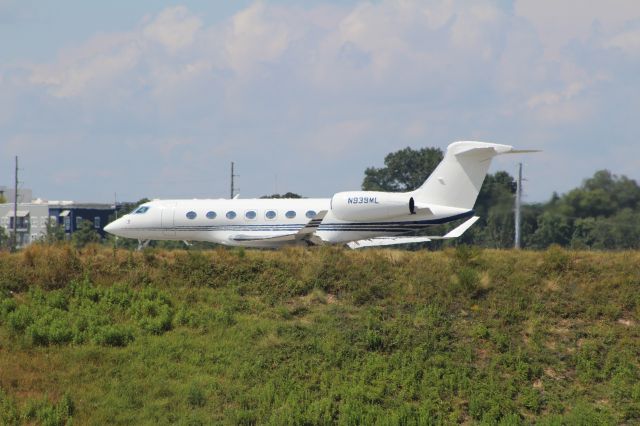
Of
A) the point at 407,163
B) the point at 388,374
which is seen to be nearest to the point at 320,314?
the point at 388,374

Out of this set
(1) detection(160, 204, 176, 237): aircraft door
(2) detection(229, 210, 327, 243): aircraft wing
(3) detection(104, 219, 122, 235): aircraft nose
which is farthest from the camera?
(3) detection(104, 219, 122, 235): aircraft nose

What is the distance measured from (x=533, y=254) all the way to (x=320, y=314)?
7.16 metres

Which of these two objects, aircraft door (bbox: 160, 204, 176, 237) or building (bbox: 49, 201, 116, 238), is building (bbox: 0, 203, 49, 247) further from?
aircraft door (bbox: 160, 204, 176, 237)

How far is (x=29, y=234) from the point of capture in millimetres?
116375

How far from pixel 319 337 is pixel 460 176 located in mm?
11895

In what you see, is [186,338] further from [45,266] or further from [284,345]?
[45,266]

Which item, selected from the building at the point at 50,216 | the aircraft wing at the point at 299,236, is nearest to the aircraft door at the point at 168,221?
the aircraft wing at the point at 299,236

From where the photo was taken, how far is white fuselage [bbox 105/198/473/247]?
33125 millimetres

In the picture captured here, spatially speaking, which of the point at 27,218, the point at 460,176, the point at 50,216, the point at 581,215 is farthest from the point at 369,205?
the point at 27,218

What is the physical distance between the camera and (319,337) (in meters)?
22.5

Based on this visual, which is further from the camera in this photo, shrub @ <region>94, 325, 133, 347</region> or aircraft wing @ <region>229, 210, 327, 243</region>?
aircraft wing @ <region>229, 210, 327, 243</region>

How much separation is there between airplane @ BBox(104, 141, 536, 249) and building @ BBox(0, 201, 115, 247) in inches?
2976

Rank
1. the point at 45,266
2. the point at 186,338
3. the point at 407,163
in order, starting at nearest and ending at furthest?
1. the point at 186,338
2. the point at 45,266
3. the point at 407,163

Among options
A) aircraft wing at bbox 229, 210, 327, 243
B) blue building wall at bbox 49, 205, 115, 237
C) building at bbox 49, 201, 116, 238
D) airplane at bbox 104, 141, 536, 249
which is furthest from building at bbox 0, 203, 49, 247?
aircraft wing at bbox 229, 210, 327, 243
